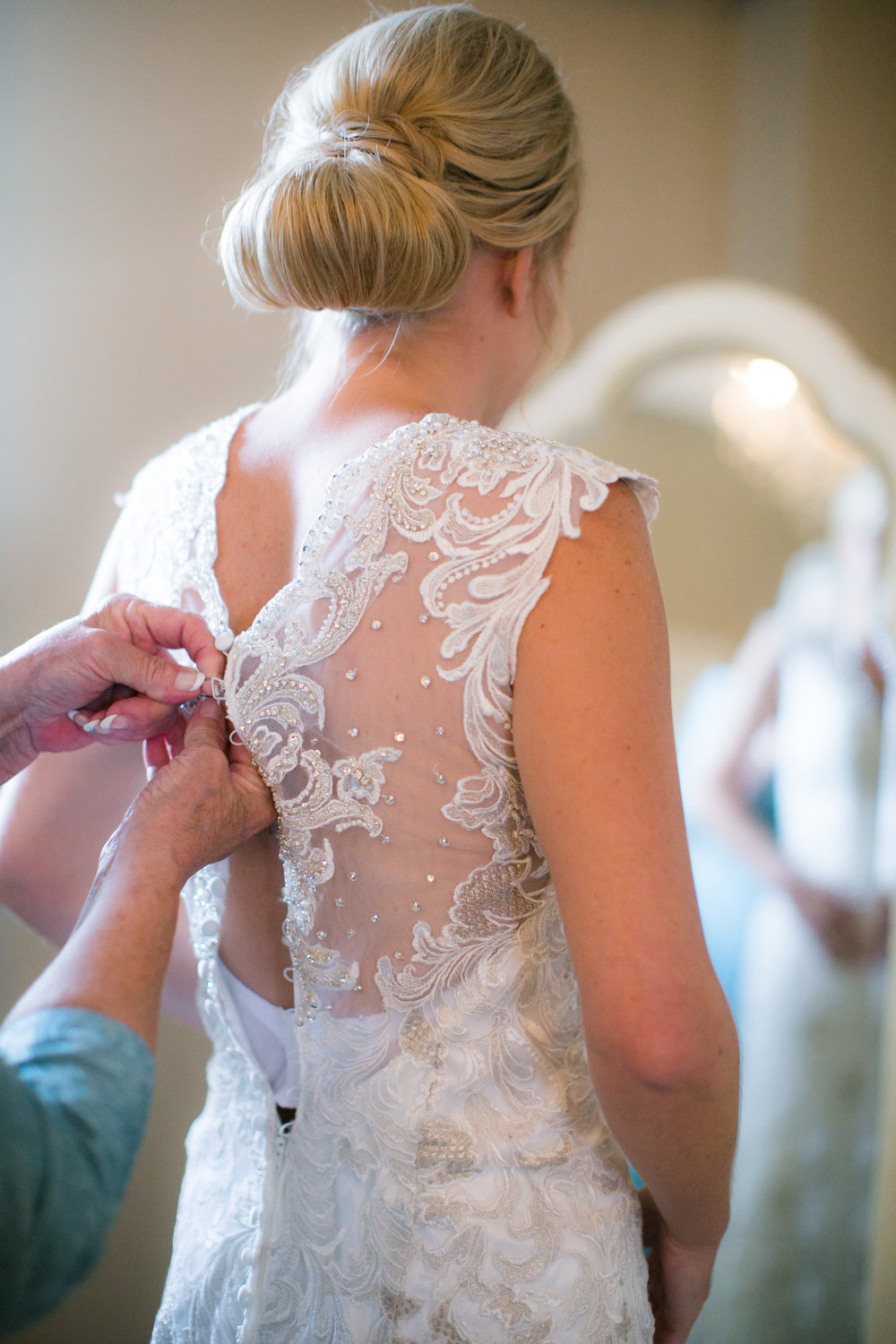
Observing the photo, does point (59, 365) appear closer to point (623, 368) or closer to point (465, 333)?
point (465, 333)

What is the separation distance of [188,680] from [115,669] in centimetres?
7

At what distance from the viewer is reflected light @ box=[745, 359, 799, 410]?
2.23 metres

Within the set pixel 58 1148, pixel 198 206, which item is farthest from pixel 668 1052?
pixel 198 206

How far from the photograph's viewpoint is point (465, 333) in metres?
0.94

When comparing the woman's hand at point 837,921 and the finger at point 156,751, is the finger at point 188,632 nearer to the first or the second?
the finger at point 156,751

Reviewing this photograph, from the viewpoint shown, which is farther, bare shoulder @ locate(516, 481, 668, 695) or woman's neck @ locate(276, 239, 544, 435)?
woman's neck @ locate(276, 239, 544, 435)

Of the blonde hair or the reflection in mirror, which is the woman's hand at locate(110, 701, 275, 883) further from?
the reflection in mirror

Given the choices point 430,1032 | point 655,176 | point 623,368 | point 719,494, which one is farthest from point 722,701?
point 430,1032

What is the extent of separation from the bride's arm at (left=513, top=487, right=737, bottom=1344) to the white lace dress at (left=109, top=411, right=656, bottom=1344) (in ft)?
0.11

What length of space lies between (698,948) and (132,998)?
0.44 m

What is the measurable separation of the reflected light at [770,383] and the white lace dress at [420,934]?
166 cm

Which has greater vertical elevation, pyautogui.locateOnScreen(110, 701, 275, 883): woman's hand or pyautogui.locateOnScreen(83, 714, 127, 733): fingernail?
pyautogui.locateOnScreen(83, 714, 127, 733): fingernail

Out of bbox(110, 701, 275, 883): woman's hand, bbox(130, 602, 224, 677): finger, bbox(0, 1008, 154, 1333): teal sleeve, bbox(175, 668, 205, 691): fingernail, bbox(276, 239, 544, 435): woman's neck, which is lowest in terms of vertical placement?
bbox(0, 1008, 154, 1333): teal sleeve

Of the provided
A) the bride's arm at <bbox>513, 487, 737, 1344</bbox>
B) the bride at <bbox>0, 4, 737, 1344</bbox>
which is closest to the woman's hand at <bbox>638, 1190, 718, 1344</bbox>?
the bride at <bbox>0, 4, 737, 1344</bbox>
